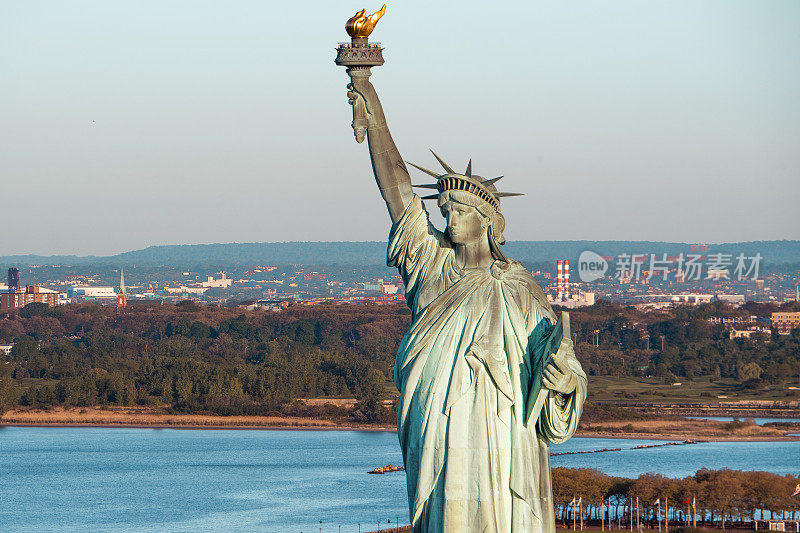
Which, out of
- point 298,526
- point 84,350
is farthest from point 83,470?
point 84,350

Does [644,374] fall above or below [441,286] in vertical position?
below

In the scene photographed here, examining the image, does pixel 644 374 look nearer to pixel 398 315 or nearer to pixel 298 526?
pixel 398 315

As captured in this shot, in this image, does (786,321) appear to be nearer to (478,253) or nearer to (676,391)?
(676,391)

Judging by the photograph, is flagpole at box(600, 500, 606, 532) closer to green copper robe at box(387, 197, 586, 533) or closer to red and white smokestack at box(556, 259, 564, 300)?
green copper robe at box(387, 197, 586, 533)

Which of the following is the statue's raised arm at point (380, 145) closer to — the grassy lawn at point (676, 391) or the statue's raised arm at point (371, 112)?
the statue's raised arm at point (371, 112)

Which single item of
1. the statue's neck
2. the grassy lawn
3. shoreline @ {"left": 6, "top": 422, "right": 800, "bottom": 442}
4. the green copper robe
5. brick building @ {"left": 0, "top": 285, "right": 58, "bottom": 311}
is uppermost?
the statue's neck

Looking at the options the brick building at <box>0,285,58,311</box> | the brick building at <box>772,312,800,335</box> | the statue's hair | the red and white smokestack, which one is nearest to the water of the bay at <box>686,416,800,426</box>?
the brick building at <box>772,312,800,335</box>
